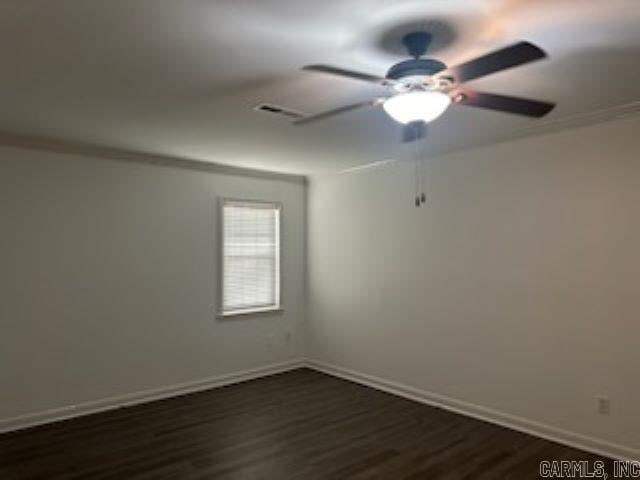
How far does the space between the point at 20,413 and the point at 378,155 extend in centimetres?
376

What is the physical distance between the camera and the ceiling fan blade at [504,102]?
2.09 m

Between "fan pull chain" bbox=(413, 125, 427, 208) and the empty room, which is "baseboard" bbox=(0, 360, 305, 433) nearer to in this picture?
the empty room

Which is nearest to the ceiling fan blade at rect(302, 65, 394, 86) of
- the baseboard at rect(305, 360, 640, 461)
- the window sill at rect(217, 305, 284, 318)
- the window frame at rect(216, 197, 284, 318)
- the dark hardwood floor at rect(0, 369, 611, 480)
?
the dark hardwood floor at rect(0, 369, 611, 480)

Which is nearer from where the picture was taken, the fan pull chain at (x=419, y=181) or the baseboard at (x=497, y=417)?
the baseboard at (x=497, y=417)

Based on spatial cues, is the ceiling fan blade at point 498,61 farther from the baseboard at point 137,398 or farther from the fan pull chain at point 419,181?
the baseboard at point 137,398

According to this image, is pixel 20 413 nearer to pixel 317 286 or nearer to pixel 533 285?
pixel 317 286

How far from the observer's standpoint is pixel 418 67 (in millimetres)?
2000

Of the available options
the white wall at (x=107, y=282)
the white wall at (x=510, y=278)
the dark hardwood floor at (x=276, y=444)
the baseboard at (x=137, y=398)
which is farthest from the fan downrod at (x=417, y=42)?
the baseboard at (x=137, y=398)

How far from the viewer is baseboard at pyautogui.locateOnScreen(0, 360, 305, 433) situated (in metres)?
3.85

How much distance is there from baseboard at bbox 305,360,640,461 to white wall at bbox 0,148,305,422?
1279mm

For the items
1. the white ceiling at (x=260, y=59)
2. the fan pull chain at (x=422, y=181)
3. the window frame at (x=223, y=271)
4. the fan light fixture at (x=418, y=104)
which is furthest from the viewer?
the window frame at (x=223, y=271)

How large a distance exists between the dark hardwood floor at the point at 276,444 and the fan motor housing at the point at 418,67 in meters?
2.44

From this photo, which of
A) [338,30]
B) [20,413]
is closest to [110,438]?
[20,413]

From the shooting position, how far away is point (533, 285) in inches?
147
